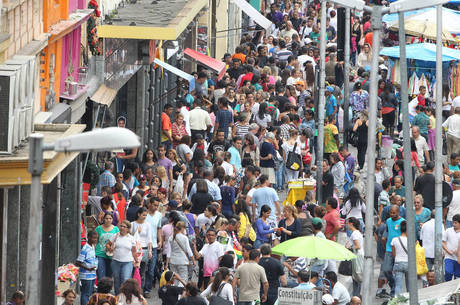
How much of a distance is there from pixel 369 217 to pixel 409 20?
2112 centimetres

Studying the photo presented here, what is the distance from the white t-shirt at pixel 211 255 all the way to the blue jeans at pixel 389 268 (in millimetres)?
2602

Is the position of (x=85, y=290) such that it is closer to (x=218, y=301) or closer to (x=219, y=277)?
(x=219, y=277)

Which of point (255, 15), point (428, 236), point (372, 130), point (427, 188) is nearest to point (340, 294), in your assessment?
point (372, 130)

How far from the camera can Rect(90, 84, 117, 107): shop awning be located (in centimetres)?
2422

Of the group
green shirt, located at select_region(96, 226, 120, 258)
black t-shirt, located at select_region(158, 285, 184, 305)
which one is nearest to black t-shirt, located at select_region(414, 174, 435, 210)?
green shirt, located at select_region(96, 226, 120, 258)

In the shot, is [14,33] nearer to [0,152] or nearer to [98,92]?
[0,152]

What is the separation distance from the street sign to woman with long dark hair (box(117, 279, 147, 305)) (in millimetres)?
1789

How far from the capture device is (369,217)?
18156 mm

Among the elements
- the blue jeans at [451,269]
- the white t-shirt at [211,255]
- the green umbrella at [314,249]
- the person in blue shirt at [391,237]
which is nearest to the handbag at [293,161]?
the person in blue shirt at [391,237]

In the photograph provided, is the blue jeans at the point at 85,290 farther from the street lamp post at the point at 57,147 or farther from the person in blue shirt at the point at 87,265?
the street lamp post at the point at 57,147

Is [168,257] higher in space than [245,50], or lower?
lower

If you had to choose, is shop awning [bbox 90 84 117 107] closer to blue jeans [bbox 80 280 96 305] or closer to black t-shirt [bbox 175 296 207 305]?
blue jeans [bbox 80 280 96 305]

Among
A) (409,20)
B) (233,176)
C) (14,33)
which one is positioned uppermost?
(409,20)

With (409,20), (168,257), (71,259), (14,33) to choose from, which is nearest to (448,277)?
(168,257)
